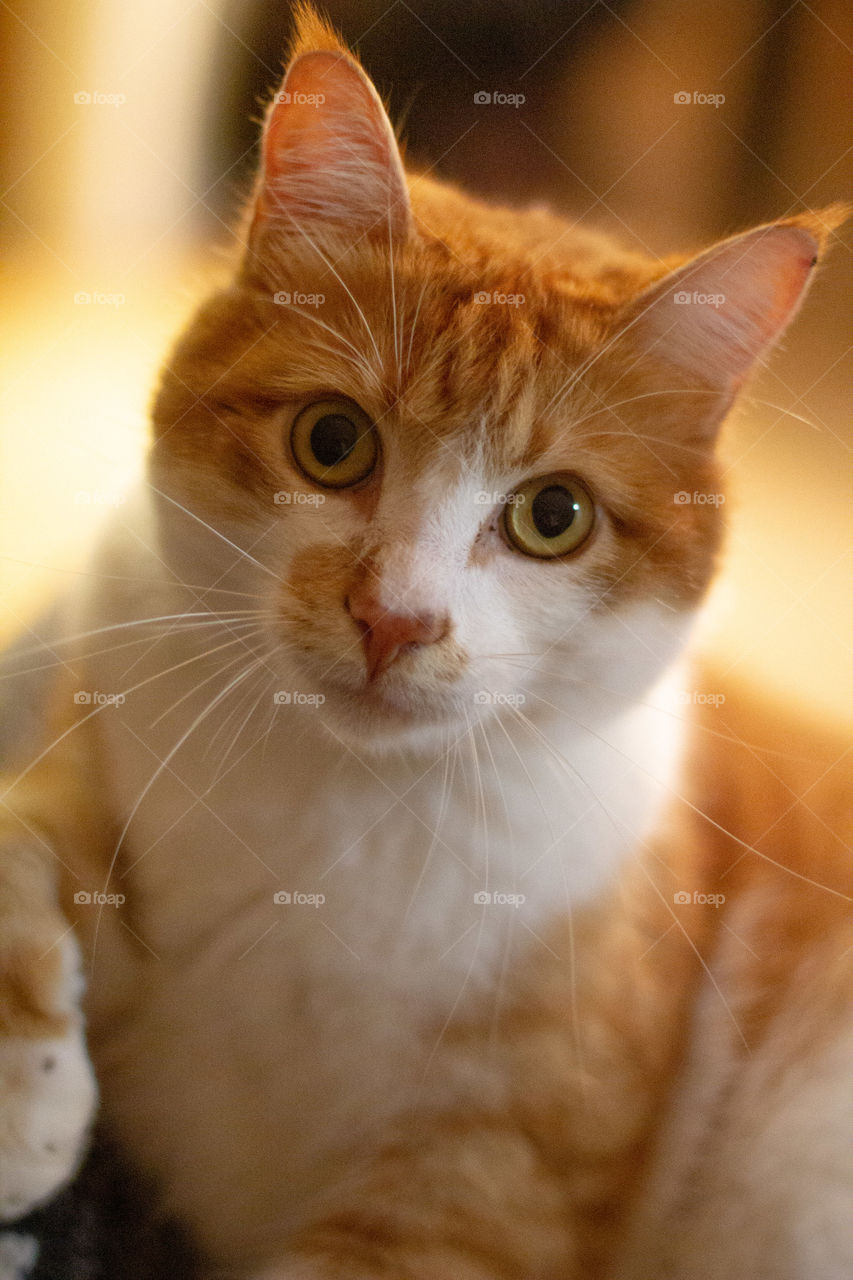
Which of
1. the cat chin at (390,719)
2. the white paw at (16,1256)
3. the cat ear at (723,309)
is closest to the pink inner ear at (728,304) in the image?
the cat ear at (723,309)

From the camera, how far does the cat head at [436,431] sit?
829 millimetres

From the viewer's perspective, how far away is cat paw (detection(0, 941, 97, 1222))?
792mm

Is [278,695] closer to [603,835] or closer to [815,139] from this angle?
[603,835]

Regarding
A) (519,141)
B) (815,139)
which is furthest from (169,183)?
(815,139)

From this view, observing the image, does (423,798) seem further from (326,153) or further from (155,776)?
(326,153)

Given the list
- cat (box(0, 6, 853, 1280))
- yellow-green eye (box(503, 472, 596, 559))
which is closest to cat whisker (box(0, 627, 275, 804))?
cat (box(0, 6, 853, 1280))

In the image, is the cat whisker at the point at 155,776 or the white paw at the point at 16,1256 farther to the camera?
the cat whisker at the point at 155,776

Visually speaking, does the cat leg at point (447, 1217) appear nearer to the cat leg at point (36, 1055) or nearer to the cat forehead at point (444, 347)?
the cat leg at point (36, 1055)

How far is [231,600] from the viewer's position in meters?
0.91

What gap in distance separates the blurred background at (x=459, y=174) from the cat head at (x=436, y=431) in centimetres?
7

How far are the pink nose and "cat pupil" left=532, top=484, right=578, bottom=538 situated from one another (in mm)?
147

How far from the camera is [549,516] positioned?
Result: 2.85ft

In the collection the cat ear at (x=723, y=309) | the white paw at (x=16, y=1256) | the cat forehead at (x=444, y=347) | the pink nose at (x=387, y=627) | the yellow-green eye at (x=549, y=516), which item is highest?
the cat ear at (x=723, y=309)

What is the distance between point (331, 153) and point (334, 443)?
0.27m
